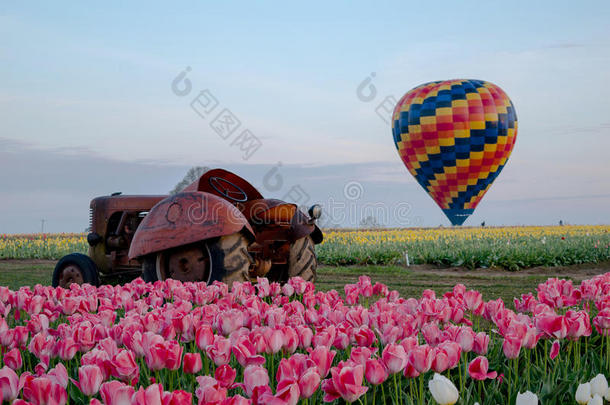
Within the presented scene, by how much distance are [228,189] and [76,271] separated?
2.42m

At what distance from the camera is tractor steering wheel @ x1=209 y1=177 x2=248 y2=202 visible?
731 centimetres

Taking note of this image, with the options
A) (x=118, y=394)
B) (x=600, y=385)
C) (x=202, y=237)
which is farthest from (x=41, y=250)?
(x=600, y=385)

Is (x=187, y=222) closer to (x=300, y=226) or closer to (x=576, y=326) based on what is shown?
(x=300, y=226)

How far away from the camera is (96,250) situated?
28.7 feet

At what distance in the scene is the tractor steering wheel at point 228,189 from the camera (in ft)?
Result: 24.0

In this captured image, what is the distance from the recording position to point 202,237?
20.3ft

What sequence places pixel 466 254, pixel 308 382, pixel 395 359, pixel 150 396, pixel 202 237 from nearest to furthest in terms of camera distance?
1. pixel 150 396
2. pixel 308 382
3. pixel 395 359
4. pixel 202 237
5. pixel 466 254

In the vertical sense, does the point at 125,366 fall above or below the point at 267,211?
below

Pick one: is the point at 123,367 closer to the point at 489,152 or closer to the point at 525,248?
the point at 525,248

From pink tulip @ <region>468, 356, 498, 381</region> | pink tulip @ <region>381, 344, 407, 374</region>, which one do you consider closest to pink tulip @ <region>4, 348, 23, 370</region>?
pink tulip @ <region>381, 344, 407, 374</region>

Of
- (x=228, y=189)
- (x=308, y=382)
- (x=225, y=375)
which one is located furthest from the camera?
(x=228, y=189)

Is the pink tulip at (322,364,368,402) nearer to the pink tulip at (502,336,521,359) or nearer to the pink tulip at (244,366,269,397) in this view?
the pink tulip at (244,366,269,397)

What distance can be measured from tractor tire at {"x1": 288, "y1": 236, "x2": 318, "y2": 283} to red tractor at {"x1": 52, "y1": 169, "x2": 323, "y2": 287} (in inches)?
0.5

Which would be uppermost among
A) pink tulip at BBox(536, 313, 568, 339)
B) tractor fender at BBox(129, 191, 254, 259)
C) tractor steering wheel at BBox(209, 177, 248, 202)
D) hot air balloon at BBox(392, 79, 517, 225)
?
hot air balloon at BBox(392, 79, 517, 225)
